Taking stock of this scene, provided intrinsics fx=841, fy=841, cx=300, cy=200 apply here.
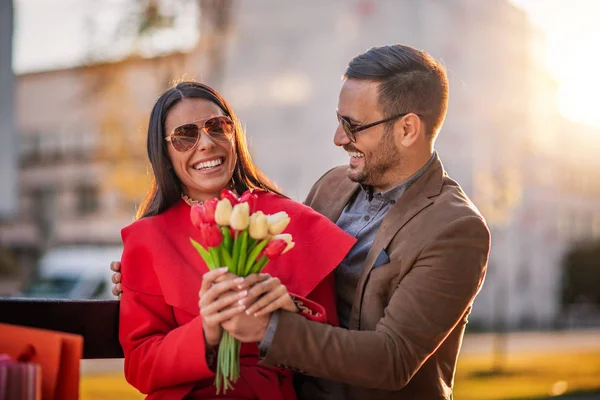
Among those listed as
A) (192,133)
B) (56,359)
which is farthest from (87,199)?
(56,359)

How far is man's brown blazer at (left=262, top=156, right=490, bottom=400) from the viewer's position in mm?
2605

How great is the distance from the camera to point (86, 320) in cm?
297

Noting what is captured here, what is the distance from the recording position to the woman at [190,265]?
2.60m

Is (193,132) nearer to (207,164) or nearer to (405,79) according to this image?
(207,164)

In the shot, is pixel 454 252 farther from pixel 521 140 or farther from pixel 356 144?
pixel 521 140

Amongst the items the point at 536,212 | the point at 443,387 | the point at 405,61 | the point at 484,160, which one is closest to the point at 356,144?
the point at 405,61

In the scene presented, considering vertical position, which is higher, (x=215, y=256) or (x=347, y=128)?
(x=347, y=128)

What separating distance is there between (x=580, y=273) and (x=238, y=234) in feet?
106

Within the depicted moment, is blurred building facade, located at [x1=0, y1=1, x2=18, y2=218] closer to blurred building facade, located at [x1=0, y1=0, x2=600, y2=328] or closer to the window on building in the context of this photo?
blurred building facade, located at [x1=0, y1=0, x2=600, y2=328]

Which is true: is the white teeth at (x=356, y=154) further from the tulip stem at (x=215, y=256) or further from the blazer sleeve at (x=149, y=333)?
the tulip stem at (x=215, y=256)

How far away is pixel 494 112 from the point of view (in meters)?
22.9

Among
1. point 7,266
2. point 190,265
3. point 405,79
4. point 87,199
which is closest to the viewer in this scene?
point 190,265

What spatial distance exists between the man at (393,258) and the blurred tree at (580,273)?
30.4 meters

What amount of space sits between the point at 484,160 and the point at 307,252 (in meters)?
20.0
